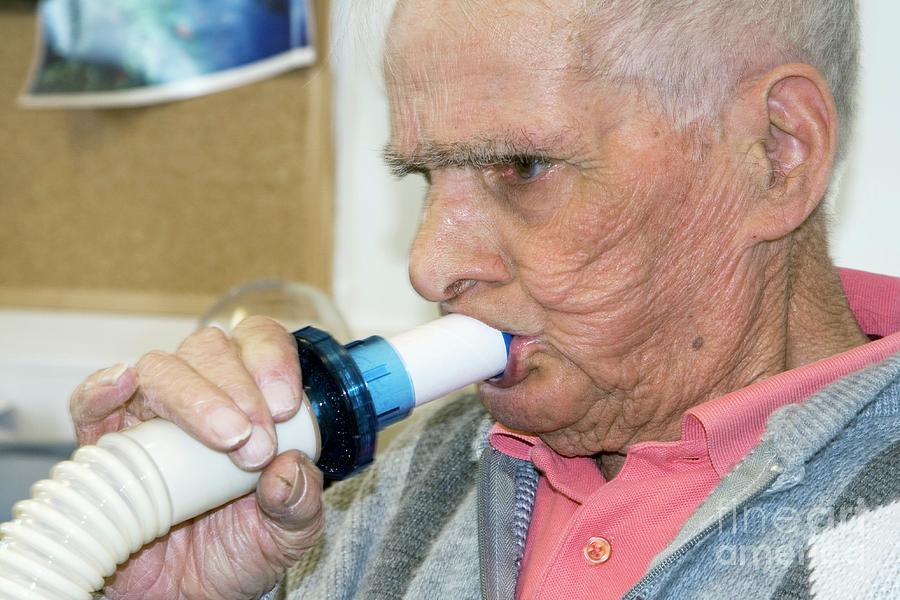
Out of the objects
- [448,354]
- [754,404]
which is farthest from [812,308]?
[448,354]

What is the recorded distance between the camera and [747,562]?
2.58ft

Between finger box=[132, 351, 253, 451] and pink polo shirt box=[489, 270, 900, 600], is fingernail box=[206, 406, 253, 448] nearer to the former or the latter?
finger box=[132, 351, 253, 451]

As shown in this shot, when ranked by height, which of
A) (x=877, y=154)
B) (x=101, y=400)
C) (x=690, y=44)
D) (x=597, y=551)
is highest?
(x=690, y=44)

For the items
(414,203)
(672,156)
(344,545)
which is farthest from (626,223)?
(414,203)

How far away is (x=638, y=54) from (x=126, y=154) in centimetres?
136

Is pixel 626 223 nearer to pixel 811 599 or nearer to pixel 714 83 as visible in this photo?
pixel 714 83

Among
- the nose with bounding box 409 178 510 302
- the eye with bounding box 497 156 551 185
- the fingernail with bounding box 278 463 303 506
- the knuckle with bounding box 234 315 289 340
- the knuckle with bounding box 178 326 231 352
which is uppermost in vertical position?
the eye with bounding box 497 156 551 185

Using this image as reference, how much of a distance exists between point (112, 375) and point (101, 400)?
2cm

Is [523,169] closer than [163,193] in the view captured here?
Yes

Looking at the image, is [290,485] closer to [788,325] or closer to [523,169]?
[523,169]

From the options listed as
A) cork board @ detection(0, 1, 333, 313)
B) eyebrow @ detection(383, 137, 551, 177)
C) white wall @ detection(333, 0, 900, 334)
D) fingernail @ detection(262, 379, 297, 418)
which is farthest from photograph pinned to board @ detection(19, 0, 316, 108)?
fingernail @ detection(262, 379, 297, 418)

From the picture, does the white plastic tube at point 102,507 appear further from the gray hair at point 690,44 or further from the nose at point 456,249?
the gray hair at point 690,44

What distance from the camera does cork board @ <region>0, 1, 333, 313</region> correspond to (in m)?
1.87

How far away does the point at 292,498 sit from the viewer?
0.84 metres
